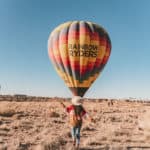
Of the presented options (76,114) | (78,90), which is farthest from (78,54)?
(76,114)

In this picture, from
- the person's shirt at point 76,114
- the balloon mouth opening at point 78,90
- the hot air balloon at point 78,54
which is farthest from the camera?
the hot air balloon at point 78,54

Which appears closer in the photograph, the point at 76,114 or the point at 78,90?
the point at 76,114

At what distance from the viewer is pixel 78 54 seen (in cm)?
2778

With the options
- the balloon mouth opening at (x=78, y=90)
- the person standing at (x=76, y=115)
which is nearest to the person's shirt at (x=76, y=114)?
the person standing at (x=76, y=115)

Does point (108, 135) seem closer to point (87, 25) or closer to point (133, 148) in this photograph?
point (133, 148)

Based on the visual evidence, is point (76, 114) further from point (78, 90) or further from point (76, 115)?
point (78, 90)

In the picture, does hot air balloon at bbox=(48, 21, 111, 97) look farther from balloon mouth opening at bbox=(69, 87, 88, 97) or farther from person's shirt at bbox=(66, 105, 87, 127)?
person's shirt at bbox=(66, 105, 87, 127)

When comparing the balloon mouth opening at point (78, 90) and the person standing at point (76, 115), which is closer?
the person standing at point (76, 115)

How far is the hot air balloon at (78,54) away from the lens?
2758 centimetres

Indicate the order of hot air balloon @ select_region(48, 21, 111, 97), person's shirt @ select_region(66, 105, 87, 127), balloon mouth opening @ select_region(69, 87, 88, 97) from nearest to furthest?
person's shirt @ select_region(66, 105, 87, 127) < balloon mouth opening @ select_region(69, 87, 88, 97) < hot air balloon @ select_region(48, 21, 111, 97)

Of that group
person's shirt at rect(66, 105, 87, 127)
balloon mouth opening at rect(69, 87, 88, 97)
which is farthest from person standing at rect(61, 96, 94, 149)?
balloon mouth opening at rect(69, 87, 88, 97)

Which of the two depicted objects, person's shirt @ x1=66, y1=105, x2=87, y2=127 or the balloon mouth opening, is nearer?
person's shirt @ x1=66, y1=105, x2=87, y2=127

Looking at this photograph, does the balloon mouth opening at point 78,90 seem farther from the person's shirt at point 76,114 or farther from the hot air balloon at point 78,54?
the person's shirt at point 76,114

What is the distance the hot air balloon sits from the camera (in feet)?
90.5
